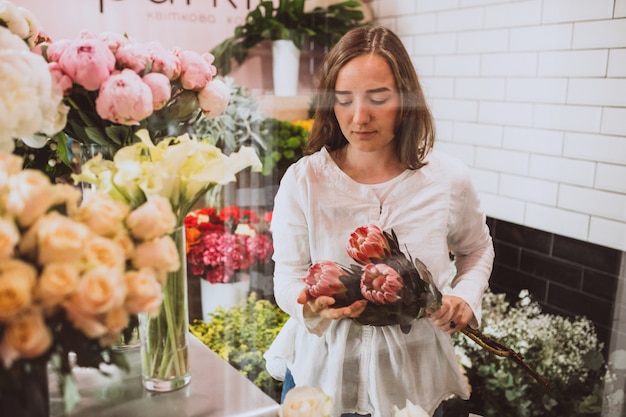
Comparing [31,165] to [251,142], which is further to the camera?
[251,142]

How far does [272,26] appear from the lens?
5.08 ft

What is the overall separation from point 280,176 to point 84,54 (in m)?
0.54

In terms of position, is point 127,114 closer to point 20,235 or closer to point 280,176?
point 20,235

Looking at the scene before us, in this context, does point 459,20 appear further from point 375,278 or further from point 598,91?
point 375,278

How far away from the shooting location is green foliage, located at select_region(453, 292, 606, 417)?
4.85ft

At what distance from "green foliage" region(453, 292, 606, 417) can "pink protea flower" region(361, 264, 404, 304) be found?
43 centimetres

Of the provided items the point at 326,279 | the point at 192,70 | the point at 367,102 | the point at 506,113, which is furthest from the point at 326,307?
the point at 506,113

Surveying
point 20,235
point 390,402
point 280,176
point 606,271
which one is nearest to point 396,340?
point 390,402

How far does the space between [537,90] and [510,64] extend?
93 millimetres

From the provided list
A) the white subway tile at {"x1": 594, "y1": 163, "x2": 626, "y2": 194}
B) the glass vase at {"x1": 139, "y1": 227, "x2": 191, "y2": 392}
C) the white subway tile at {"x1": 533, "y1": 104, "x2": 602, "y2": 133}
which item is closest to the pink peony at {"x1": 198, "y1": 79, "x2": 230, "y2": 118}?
the glass vase at {"x1": 139, "y1": 227, "x2": 191, "y2": 392}

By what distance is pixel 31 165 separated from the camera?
3.45 feet

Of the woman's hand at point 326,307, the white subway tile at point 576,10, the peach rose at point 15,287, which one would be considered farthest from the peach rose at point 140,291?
the white subway tile at point 576,10

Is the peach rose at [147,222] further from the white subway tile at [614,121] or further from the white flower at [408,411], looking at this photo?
the white subway tile at [614,121]

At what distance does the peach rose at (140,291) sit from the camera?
70 centimetres
